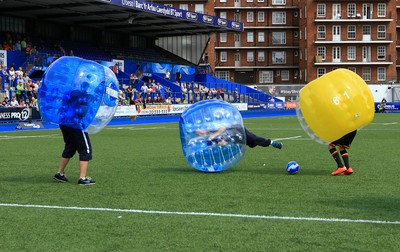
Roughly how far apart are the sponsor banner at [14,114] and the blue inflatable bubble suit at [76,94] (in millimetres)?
21849

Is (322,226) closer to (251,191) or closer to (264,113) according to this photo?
(251,191)

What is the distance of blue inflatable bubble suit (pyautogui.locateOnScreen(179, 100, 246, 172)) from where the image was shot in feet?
41.0

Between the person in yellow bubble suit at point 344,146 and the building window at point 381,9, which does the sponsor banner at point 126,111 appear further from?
the building window at point 381,9

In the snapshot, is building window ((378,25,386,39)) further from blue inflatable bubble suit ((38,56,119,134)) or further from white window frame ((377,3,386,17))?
blue inflatable bubble suit ((38,56,119,134))

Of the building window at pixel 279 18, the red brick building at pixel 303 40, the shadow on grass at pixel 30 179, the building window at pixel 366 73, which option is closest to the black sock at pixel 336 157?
the shadow on grass at pixel 30 179

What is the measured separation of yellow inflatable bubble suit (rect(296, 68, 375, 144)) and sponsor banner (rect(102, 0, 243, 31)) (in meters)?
33.1

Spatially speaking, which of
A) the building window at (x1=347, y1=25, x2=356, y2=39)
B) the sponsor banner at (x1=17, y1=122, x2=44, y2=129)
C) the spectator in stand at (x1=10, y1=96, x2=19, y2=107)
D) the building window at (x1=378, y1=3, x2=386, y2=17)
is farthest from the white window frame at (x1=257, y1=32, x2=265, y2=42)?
the sponsor banner at (x1=17, y1=122, x2=44, y2=129)

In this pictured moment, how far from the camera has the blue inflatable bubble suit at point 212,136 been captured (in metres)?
12.5

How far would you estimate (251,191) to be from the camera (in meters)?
10.3

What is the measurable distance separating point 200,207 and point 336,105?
395 centimetres

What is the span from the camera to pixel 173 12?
5112cm

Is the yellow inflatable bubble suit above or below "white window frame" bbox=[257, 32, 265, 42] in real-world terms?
below

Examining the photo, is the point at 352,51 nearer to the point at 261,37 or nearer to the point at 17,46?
the point at 261,37

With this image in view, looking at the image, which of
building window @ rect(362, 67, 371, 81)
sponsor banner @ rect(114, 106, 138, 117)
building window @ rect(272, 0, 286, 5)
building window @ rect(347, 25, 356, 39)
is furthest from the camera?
building window @ rect(272, 0, 286, 5)
